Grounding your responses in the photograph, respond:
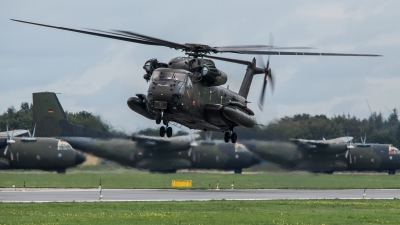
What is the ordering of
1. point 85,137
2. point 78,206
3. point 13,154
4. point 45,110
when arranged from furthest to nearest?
point 45,110
point 13,154
point 85,137
point 78,206

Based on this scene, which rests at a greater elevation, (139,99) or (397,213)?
(139,99)

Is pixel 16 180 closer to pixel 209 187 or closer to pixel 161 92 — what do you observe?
pixel 209 187

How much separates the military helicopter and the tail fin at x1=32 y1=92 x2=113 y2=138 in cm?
2594

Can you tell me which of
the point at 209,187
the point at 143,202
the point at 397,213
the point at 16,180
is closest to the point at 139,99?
the point at 143,202

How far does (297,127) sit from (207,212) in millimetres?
26528

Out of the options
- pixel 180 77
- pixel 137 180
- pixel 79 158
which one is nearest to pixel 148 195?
pixel 137 180

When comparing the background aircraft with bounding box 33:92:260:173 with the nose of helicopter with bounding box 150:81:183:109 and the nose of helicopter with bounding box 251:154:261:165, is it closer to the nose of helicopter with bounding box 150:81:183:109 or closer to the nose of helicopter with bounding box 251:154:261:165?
the nose of helicopter with bounding box 251:154:261:165

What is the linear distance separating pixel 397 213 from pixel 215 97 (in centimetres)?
1100

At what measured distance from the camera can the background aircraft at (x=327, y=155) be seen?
53628 millimetres

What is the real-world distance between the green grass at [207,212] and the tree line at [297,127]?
13.6m

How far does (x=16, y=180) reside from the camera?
189 ft

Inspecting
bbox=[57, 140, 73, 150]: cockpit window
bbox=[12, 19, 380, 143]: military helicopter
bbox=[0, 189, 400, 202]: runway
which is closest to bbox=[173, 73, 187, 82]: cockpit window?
bbox=[12, 19, 380, 143]: military helicopter

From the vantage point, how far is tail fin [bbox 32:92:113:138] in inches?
2500

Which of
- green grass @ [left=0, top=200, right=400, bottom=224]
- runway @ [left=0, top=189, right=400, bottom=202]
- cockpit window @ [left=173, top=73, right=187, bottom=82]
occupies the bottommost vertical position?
green grass @ [left=0, top=200, right=400, bottom=224]
